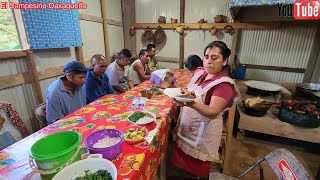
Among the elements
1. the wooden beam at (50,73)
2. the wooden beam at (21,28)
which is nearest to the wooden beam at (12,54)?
the wooden beam at (21,28)

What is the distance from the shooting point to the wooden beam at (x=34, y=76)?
2.64m

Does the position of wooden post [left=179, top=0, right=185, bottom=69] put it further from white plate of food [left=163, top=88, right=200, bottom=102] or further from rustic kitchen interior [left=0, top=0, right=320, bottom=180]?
white plate of food [left=163, top=88, right=200, bottom=102]

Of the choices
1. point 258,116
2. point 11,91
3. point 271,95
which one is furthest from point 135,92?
point 271,95

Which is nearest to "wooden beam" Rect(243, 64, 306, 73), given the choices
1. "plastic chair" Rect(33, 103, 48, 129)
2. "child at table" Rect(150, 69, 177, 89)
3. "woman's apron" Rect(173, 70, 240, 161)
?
"child at table" Rect(150, 69, 177, 89)

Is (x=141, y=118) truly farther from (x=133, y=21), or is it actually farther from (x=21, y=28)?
(x=133, y=21)

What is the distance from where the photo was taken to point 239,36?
14.9 feet

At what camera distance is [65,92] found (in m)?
2.03

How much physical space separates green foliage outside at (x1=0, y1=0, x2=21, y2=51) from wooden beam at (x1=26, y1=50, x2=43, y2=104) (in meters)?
0.22

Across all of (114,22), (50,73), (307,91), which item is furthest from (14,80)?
(307,91)

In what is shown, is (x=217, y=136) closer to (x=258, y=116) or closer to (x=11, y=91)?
(x=258, y=116)

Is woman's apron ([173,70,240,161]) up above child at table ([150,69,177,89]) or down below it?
below

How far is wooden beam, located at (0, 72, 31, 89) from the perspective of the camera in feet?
7.73

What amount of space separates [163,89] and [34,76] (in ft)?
6.74

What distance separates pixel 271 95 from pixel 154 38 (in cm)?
346
